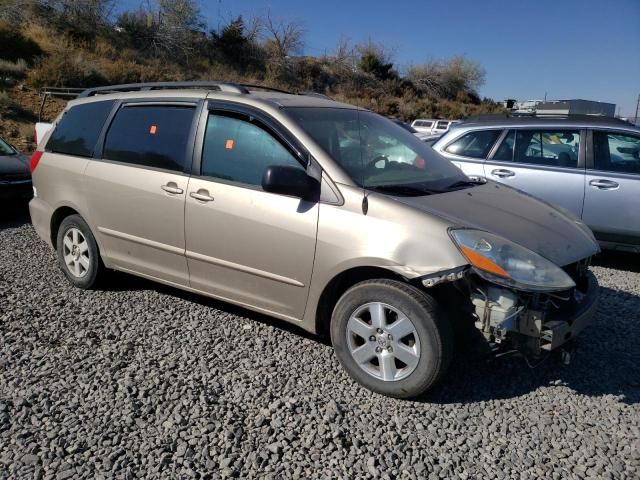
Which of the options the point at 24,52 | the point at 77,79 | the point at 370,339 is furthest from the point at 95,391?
the point at 24,52

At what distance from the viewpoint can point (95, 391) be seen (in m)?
3.20

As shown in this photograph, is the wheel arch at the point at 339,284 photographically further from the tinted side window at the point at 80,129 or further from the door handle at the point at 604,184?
the door handle at the point at 604,184

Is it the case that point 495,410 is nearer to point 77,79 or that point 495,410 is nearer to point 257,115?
point 257,115

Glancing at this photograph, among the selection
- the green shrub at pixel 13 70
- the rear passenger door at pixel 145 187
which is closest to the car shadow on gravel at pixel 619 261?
the rear passenger door at pixel 145 187

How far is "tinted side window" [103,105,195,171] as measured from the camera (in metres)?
4.08

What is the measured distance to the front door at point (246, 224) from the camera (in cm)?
346

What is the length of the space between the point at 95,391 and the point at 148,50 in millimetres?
31074

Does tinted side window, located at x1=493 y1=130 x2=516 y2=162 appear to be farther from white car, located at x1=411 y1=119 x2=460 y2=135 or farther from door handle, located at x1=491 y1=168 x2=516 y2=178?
white car, located at x1=411 y1=119 x2=460 y2=135

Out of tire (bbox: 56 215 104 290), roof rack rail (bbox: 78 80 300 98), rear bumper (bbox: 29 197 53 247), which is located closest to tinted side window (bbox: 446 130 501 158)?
roof rack rail (bbox: 78 80 300 98)

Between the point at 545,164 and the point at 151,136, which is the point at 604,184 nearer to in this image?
the point at 545,164

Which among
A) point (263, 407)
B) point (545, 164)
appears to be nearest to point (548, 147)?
point (545, 164)

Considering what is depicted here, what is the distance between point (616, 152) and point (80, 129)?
5.63 m

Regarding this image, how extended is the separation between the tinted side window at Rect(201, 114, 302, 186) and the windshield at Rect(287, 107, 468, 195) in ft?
0.81

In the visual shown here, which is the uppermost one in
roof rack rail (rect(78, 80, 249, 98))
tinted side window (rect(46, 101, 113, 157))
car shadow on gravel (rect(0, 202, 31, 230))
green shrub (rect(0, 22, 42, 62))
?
green shrub (rect(0, 22, 42, 62))
